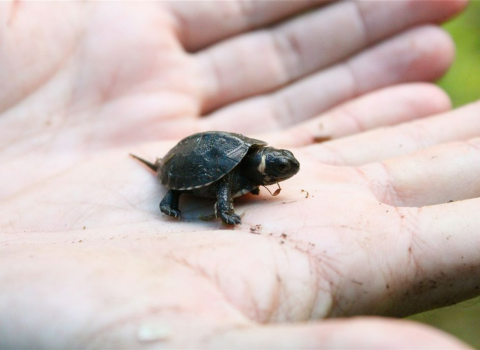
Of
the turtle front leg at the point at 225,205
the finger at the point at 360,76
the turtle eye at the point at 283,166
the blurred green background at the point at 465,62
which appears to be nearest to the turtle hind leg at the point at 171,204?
the turtle front leg at the point at 225,205

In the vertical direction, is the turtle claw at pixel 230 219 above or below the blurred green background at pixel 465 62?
below

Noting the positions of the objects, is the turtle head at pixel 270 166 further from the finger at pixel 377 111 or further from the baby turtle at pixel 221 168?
the finger at pixel 377 111

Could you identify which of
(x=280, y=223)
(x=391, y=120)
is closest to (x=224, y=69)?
(x=391, y=120)

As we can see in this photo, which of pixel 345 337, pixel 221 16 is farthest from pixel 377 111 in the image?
pixel 345 337

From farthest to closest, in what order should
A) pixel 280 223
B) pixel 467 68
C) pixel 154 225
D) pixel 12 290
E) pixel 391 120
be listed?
pixel 467 68, pixel 391 120, pixel 154 225, pixel 280 223, pixel 12 290

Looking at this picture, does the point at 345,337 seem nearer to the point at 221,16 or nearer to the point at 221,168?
the point at 221,168

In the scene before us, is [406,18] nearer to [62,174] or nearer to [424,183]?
[424,183]
